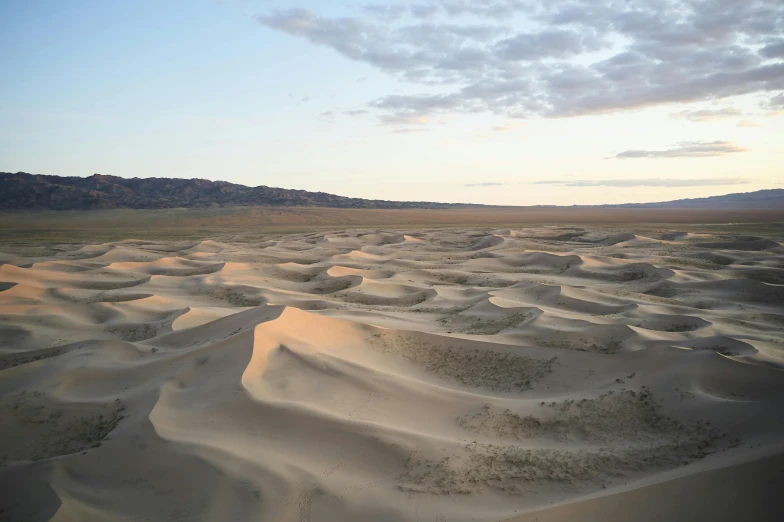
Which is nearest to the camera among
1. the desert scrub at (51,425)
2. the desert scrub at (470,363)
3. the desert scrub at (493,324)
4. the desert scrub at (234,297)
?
the desert scrub at (51,425)

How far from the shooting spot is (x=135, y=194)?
330ft

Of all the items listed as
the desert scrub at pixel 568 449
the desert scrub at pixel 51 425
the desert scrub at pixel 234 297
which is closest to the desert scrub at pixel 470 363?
the desert scrub at pixel 568 449

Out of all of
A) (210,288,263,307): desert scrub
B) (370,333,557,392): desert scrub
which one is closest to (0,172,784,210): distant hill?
(210,288,263,307): desert scrub

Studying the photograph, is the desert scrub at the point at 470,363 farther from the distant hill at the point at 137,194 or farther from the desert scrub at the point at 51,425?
the distant hill at the point at 137,194

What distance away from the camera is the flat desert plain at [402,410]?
3.81 m

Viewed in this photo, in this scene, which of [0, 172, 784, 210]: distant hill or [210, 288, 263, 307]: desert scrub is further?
[0, 172, 784, 210]: distant hill

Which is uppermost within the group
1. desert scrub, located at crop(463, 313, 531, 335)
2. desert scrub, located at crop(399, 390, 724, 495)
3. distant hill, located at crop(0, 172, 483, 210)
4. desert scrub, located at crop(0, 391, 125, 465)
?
distant hill, located at crop(0, 172, 483, 210)

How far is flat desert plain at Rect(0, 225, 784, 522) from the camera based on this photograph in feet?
12.5

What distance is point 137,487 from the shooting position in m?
4.20

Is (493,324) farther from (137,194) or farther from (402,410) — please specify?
(137,194)

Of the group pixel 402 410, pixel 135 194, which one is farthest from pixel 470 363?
pixel 135 194

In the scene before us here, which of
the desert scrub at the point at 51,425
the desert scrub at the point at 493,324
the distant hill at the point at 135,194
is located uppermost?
the distant hill at the point at 135,194

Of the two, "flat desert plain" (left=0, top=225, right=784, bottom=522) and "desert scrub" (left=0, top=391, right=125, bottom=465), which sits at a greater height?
"flat desert plain" (left=0, top=225, right=784, bottom=522)

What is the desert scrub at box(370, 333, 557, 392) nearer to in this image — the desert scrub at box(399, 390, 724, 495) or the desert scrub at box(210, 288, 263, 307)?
the desert scrub at box(399, 390, 724, 495)
